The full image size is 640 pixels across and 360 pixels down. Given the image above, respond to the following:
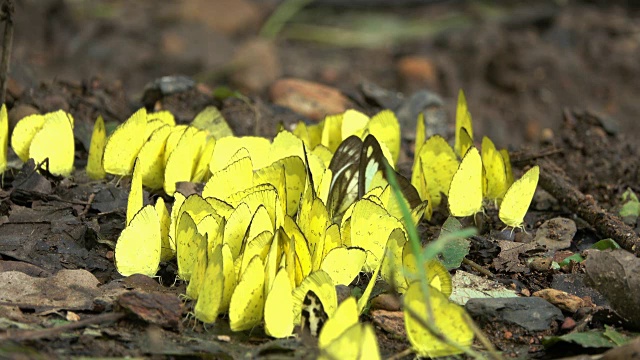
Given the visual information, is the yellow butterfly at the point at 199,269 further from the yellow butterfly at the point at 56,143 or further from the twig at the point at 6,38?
the twig at the point at 6,38

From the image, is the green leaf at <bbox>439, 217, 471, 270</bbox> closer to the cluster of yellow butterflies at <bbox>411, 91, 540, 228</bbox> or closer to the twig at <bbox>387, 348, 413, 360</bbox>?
the cluster of yellow butterflies at <bbox>411, 91, 540, 228</bbox>

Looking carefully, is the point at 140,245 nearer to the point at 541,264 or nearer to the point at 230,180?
the point at 230,180

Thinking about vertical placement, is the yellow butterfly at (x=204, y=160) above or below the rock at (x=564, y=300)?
above

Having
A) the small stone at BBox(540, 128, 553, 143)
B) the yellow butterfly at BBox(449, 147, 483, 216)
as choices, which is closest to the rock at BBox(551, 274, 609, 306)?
the yellow butterfly at BBox(449, 147, 483, 216)

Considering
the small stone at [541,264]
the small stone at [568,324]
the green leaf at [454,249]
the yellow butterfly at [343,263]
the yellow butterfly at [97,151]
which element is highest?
the yellow butterfly at [97,151]

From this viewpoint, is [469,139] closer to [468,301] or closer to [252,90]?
[468,301]

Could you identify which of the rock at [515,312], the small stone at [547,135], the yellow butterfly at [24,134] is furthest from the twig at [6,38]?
the small stone at [547,135]

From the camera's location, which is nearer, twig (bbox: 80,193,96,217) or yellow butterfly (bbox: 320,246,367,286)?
yellow butterfly (bbox: 320,246,367,286)
